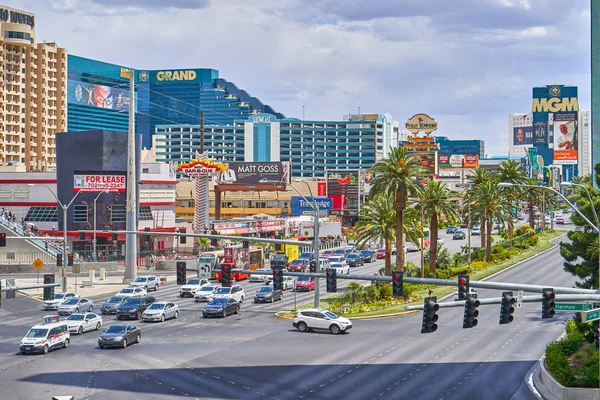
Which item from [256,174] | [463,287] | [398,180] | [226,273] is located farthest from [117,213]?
[463,287]

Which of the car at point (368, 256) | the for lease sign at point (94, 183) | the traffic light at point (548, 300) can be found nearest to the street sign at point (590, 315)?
the traffic light at point (548, 300)

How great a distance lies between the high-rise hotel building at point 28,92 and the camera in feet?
594

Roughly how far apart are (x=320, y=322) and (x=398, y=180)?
16453 millimetres

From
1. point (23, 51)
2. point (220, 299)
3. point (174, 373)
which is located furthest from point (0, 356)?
point (23, 51)

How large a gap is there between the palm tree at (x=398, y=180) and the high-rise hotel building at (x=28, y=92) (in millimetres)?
121552

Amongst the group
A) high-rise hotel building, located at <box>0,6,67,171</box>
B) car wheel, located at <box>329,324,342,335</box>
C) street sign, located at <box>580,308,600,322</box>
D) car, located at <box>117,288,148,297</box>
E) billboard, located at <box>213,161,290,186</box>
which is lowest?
car wheel, located at <box>329,324,342,335</box>

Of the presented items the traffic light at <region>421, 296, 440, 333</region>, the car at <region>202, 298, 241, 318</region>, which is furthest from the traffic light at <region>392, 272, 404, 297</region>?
the car at <region>202, 298, 241, 318</region>

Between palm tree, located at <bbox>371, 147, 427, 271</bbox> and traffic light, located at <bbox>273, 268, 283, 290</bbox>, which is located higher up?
palm tree, located at <bbox>371, 147, 427, 271</bbox>

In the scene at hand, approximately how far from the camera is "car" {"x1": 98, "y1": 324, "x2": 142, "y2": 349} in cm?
5025

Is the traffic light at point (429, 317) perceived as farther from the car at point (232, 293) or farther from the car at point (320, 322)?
the car at point (232, 293)

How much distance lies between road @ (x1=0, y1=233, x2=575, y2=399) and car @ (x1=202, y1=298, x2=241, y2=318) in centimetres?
74

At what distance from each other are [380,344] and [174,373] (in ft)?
43.9

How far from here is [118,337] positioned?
50.3 metres

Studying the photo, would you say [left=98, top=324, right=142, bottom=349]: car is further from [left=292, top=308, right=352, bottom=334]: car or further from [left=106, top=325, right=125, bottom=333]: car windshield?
[left=292, top=308, right=352, bottom=334]: car
